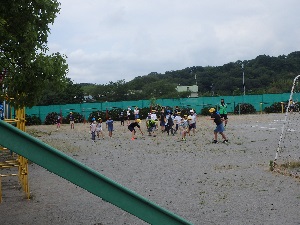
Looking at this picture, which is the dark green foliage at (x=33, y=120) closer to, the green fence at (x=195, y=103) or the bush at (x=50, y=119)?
the bush at (x=50, y=119)

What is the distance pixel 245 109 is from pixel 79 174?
5012cm

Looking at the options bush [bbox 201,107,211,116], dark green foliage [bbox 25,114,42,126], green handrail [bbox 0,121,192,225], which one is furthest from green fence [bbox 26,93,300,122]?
green handrail [bbox 0,121,192,225]

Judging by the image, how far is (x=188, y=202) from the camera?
8414 millimetres

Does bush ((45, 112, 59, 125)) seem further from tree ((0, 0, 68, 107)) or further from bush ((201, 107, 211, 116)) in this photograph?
tree ((0, 0, 68, 107))

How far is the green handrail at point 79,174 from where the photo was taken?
311 cm

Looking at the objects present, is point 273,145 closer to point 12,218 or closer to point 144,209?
point 12,218

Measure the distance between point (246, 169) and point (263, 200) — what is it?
378 cm

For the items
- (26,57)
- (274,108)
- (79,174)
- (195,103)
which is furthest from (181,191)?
(195,103)

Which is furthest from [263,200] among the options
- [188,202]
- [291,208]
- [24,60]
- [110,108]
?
[110,108]

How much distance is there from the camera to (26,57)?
1084cm

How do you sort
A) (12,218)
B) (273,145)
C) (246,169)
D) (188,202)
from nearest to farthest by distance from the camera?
(12,218) < (188,202) < (246,169) < (273,145)

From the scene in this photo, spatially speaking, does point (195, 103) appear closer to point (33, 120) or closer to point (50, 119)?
point (50, 119)

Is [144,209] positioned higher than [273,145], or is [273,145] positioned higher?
[144,209]

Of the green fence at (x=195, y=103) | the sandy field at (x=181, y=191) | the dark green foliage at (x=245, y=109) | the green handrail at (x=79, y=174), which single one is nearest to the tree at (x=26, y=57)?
the sandy field at (x=181, y=191)
